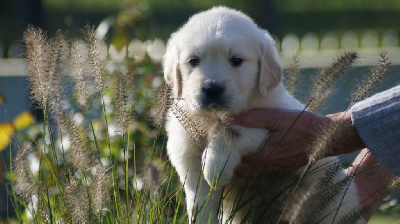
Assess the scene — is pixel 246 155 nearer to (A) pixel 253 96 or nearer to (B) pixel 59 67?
(A) pixel 253 96

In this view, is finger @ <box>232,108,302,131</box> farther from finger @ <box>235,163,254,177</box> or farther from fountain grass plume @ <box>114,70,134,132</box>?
fountain grass plume @ <box>114,70,134,132</box>

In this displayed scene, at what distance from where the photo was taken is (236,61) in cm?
368

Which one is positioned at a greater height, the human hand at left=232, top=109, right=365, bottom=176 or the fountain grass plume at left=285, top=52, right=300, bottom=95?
the fountain grass plume at left=285, top=52, right=300, bottom=95

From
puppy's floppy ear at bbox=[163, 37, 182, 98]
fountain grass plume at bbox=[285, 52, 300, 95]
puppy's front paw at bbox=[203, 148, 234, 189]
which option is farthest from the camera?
puppy's floppy ear at bbox=[163, 37, 182, 98]

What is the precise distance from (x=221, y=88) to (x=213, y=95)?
0.05 m

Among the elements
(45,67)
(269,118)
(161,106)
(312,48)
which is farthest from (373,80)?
(312,48)

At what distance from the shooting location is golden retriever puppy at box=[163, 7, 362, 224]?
3488 mm

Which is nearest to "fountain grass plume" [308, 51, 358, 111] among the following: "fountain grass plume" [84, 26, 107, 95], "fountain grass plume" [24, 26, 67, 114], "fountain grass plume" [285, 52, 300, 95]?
"fountain grass plume" [285, 52, 300, 95]

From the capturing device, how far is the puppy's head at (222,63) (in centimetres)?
352

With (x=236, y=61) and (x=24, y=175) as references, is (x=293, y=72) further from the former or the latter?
(x=24, y=175)

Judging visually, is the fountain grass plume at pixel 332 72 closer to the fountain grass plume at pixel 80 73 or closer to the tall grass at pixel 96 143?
the tall grass at pixel 96 143

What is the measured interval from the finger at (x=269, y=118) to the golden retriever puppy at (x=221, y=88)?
45 millimetres

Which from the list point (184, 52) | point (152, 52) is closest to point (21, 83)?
point (152, 52)

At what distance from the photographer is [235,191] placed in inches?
143
